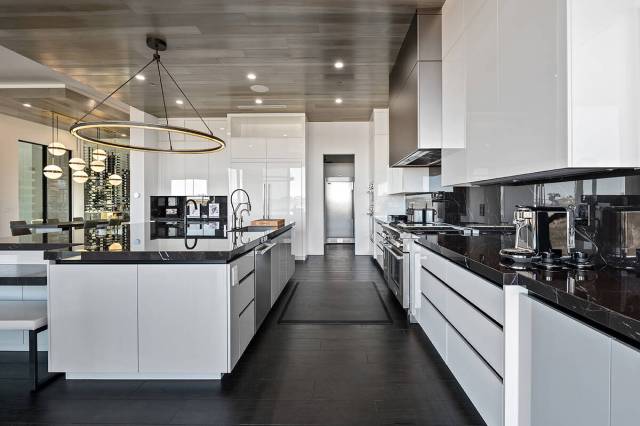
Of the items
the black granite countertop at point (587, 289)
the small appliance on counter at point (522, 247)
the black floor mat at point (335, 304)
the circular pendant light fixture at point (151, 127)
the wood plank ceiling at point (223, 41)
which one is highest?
the wood plank ceiling at point (223, 41)

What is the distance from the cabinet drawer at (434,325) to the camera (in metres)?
2.54

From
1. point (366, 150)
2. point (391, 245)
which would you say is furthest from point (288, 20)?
point (366, 150)

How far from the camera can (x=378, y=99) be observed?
660 centimetres

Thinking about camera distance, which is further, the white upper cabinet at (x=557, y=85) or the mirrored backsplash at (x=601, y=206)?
the mirrored backsplash at (x=601, y=206)

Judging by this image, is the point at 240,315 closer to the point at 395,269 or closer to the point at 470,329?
the point at 470,329

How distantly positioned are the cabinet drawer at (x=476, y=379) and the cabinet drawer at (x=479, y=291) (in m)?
0.26

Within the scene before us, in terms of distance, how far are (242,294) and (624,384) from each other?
2.16 meters

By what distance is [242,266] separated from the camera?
8.80ft

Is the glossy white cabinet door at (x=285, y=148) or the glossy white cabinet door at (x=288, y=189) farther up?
the glossy white cabinet door at (x=285, y=148)

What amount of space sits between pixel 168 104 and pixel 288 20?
4087 millimetres

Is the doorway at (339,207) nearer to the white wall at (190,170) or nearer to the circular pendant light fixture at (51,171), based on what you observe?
the white wall at (190,170)

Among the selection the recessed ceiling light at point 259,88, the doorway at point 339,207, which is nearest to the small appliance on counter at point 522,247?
the recessed ceiling light at point 259,88

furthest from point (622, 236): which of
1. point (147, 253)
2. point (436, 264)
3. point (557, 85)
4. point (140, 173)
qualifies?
point (140, 173)

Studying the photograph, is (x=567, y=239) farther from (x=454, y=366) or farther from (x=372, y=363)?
(x=372, y=363)
